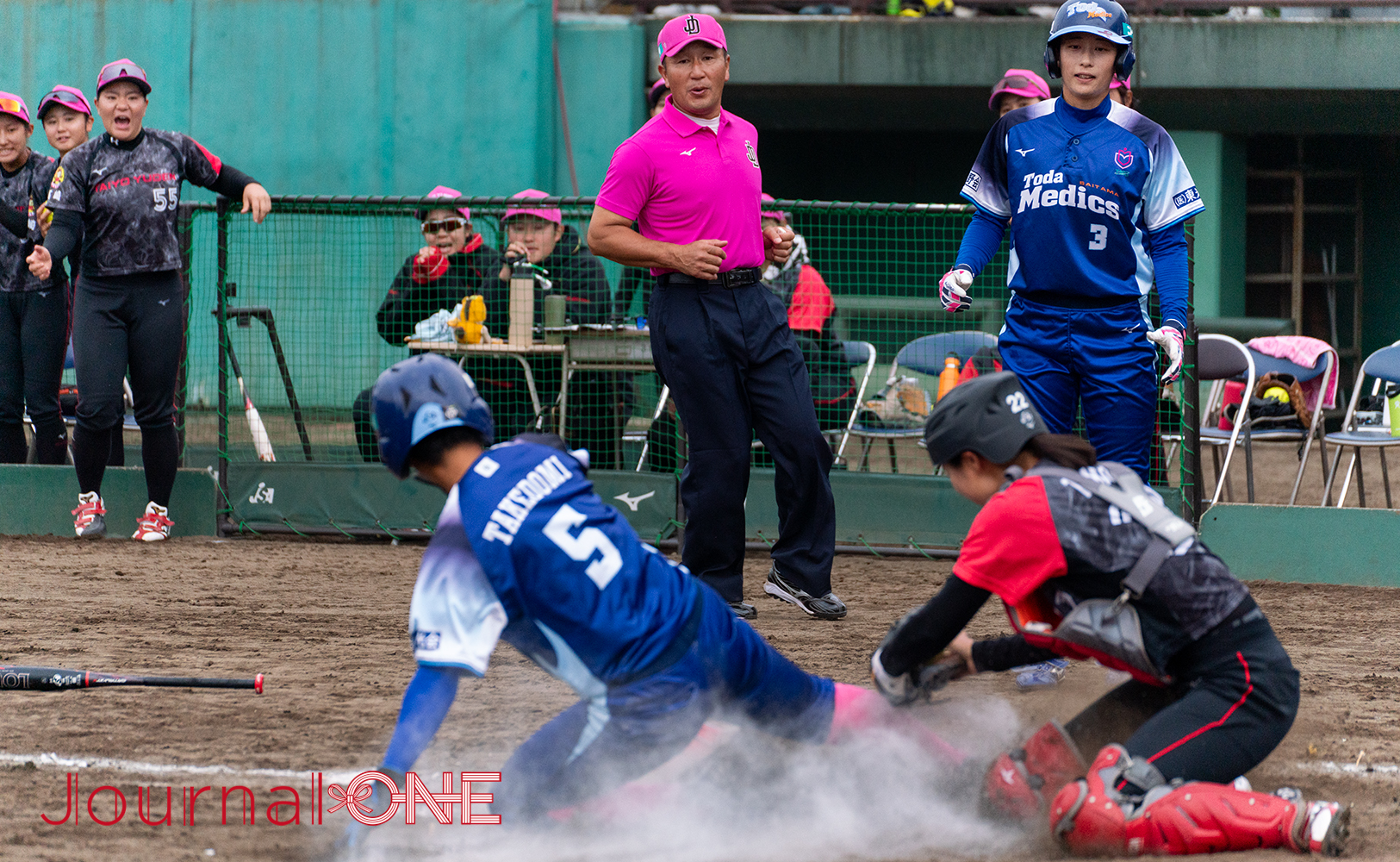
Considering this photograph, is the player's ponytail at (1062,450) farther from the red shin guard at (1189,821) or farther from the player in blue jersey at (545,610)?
the player in blue jersey at (545,610)

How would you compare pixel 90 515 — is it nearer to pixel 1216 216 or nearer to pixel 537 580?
pixel 537 580

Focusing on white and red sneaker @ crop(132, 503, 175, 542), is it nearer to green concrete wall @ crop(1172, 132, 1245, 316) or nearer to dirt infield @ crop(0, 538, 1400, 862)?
dirt infield @ crop(0, 538, 1400, 862)

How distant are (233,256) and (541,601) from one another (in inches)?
242

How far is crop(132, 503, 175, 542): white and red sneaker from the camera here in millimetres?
7637

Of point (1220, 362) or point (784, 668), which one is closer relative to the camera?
point (784, 668)

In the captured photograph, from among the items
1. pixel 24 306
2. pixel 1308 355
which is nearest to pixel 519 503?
pixel 24 306

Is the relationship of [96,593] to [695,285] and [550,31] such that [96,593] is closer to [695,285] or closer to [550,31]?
[695,285]

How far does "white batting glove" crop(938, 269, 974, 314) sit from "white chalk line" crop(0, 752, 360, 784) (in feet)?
8.23

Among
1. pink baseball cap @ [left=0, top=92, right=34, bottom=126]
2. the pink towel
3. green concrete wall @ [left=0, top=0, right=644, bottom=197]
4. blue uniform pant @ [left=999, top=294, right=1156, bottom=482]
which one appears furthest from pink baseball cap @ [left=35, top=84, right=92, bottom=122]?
the pink towel

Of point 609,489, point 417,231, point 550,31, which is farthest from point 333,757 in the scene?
point 550,31

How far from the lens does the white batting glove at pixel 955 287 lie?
15.8 ft

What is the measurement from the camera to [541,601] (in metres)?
2.91

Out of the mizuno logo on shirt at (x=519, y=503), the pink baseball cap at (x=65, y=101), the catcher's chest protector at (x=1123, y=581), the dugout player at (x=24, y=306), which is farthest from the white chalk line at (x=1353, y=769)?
the pink baseball cap at (x=65, y=101)

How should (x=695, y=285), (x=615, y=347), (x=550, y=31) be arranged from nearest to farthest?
(x=695, y=285)
(x=615, y=347)
(x=550, y=31)
